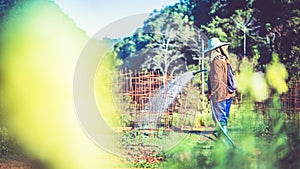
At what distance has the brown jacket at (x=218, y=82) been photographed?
4.64 m

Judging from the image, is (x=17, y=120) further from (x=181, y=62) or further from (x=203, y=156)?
(x=203, y=156)

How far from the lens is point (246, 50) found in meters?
7.02

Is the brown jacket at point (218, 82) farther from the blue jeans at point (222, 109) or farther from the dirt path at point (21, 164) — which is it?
the dirt path at point (21, 164)

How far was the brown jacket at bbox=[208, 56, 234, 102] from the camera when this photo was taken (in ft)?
15.2

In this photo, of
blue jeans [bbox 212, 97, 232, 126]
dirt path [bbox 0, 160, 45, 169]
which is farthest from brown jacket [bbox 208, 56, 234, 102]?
dirt path [bbox 0, 160, 45, 169]

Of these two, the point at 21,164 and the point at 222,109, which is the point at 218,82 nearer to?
the point at 222,109

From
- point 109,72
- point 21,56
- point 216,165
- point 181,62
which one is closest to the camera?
point 216,165

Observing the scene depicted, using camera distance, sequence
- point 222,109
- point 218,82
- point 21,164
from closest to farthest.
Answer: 1. point 218,82
2. point 222,109
3. point 21,164

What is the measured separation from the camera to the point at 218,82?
4.66 meters

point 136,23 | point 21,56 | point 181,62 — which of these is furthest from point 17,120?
point 181,62

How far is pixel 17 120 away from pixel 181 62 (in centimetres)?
318

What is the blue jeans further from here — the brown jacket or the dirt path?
the dirt path

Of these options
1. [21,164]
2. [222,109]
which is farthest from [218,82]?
[21,164]

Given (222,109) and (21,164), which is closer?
(222,109)
